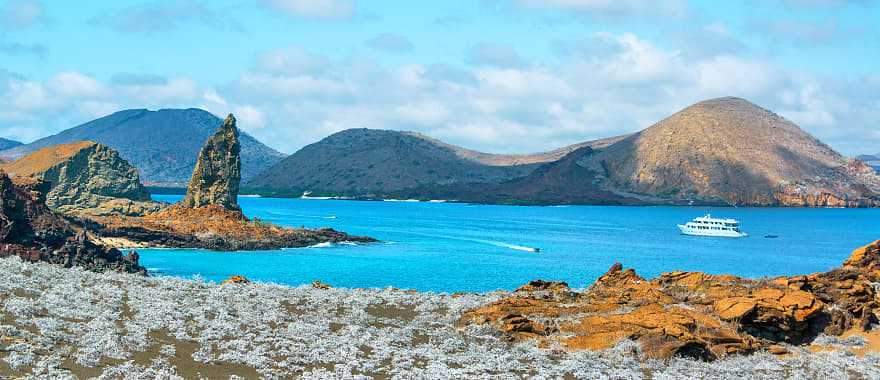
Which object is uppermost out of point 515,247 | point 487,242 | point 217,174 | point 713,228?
point 217,174

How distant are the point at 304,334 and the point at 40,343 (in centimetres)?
604

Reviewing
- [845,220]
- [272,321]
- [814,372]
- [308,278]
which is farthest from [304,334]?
[845,220]

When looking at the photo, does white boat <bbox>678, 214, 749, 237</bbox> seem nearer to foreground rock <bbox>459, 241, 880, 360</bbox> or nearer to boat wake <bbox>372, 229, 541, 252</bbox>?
boat wake <bbox>372, 229, 541, 252</bbox>

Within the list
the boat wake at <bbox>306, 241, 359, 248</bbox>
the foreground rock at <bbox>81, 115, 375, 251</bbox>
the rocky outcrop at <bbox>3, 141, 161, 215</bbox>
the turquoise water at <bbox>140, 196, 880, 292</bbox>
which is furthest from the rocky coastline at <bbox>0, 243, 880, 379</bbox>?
the rocky outcrop at <bbox>3, 141, 161, 215</bbox>

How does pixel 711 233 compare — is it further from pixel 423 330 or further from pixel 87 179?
pixel 423 330

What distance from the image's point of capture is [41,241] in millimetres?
47094

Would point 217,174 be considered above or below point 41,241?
above

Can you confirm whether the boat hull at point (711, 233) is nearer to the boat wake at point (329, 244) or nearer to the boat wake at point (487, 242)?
the boat wake at point (487, 242)

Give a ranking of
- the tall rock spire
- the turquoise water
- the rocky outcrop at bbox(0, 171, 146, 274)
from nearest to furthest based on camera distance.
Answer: the rocky outcrop at bbox(0, 171, 146, 274), the turquoise water, the tall rock spire

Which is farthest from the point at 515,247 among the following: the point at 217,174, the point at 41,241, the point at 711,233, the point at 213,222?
the point at 41,241

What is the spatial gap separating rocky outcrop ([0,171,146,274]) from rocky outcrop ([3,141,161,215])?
4872cm

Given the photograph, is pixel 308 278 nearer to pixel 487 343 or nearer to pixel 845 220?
pixel 487 343

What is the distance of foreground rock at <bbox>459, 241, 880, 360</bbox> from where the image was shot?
69.1 feet

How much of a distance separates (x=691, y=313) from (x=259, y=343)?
483 inches
